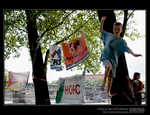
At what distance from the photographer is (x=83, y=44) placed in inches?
175

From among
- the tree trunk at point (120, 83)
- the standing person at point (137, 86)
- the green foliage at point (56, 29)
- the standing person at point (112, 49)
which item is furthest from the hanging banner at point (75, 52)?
the standing person at point (137, 86)

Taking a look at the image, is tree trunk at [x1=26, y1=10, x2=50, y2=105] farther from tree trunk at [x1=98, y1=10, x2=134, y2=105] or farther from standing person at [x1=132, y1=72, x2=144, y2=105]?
standing person at [x1=132, y1=72, x2=144, y2=105]

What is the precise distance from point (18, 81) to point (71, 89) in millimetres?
1240

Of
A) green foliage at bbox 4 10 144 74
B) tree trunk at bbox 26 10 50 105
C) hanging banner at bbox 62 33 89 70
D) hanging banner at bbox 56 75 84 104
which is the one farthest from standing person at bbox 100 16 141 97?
tree trunk at bbox 26 10 50 105

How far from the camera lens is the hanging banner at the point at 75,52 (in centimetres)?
439

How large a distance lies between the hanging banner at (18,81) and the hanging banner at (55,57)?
A: 0.57m

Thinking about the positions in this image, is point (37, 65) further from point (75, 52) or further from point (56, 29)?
point (75, 52)

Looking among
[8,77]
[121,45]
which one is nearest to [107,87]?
[121,45]

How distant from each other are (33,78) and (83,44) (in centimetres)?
155

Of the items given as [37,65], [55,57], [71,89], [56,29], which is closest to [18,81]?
[37,65]

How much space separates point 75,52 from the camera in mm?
4484

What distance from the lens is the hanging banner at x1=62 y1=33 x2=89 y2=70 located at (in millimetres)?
4391

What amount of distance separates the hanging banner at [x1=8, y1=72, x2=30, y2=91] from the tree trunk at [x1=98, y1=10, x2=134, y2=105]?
199 centimetres

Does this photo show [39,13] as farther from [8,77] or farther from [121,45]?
[121,45]
